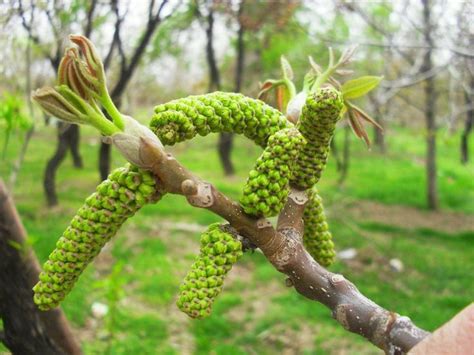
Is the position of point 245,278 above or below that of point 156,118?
below

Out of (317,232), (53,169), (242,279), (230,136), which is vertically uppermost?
(317,232)

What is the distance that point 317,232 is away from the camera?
1.01m

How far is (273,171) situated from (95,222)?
0.84 ft

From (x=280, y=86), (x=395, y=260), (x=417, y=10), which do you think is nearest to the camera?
(x=280, y=86)

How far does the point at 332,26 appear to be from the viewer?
8914mm

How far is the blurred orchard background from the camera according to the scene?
4.16 meters

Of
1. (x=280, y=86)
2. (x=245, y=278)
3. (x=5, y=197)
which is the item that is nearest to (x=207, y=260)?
(x=280, y=86)

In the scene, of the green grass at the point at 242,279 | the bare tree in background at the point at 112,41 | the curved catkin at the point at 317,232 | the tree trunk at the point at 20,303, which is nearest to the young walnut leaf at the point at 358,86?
the curved catkin at the point at 317,232

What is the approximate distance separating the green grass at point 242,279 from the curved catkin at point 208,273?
190cm

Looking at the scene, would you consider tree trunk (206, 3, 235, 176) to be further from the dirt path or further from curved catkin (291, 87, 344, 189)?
curved catkin (291, 87, 344, 189)

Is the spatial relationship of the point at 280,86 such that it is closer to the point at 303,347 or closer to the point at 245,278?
the point at 303,347

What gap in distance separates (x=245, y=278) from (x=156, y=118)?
482cm

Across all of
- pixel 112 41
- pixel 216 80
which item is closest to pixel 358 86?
pixel 112 41

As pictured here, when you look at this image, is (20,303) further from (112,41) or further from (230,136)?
(230,136)
